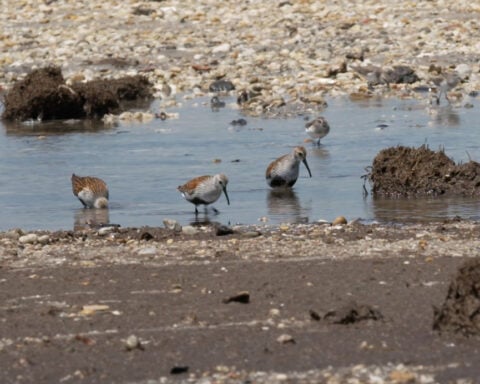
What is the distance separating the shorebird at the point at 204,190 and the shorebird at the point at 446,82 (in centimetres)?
1005

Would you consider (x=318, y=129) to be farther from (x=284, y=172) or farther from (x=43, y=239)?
(x=43, y=239)

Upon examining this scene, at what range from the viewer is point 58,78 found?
24.7 meters

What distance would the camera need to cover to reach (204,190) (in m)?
14.3

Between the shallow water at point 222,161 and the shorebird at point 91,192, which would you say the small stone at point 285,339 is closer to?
the shallow water at point 222,161

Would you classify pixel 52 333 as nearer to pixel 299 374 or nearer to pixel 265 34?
pixel 299 374

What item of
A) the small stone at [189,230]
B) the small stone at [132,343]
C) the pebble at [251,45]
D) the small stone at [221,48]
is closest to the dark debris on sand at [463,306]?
the small stone at [132,343]

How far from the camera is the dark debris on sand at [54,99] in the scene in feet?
79.2

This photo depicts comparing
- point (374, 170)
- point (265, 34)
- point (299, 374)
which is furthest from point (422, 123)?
point (299, 374)

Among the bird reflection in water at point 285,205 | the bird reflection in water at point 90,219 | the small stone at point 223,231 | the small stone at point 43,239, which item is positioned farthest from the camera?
the bird reflection in water at point 285,205

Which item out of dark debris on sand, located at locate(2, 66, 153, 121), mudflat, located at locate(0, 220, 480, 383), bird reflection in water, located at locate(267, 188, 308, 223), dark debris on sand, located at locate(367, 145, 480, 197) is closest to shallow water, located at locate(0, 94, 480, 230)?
bird reflection in water, located at locate(267, 188, 308, 223)

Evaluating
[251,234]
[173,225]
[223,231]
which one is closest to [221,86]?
[173,225]

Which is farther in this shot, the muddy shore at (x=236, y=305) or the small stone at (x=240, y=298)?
the small stone at (x=240, y=298)

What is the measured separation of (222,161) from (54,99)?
686 centimetres

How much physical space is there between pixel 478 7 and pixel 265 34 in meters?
5.01
